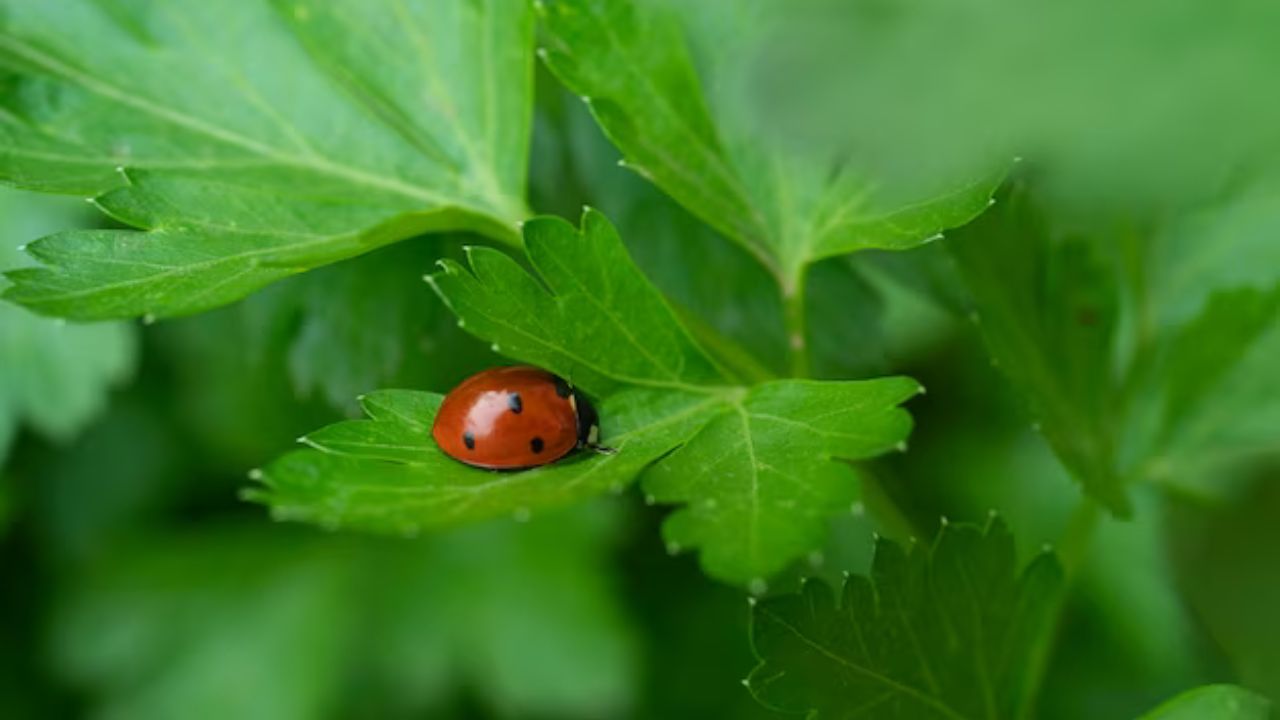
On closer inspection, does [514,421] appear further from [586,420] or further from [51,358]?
[51,358]

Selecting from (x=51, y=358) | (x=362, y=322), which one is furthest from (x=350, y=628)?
(x=362, y=322)

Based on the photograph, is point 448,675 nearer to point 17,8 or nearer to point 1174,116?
point 17,8

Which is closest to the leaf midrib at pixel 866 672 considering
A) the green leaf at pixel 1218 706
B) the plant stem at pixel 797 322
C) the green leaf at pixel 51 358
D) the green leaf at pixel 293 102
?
the green leaf at pixel 1218 706

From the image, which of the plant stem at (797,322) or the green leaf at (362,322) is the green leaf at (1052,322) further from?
the green leaf at (362,322)

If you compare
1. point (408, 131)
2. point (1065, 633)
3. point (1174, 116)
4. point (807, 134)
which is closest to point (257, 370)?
point (408, 131)

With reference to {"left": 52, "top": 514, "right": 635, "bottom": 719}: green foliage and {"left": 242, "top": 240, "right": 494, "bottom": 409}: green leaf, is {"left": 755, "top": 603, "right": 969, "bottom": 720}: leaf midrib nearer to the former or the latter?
{"left": 242, "top": 240, "right": 494, "bottom": 409}: green leaf
